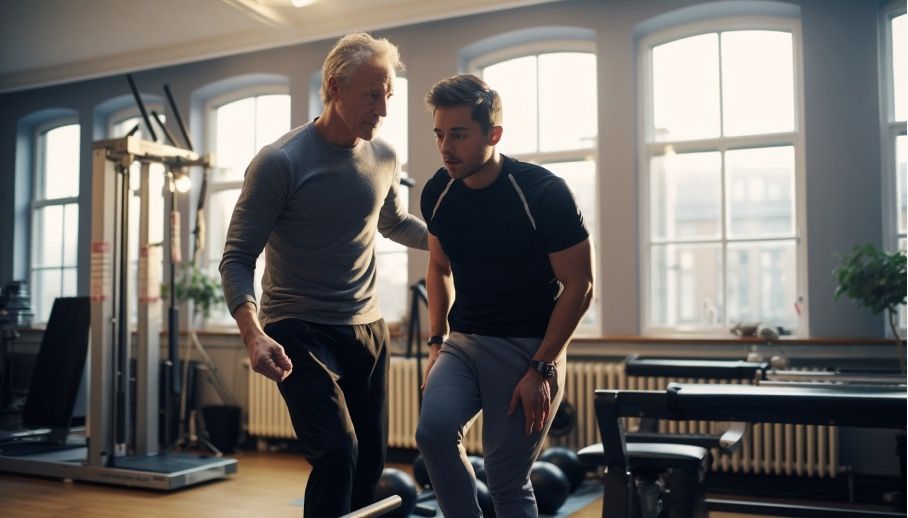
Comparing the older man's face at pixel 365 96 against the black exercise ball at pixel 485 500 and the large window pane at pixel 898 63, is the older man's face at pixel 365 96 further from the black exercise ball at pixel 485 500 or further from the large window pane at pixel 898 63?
the large window pane at pixel 898 63

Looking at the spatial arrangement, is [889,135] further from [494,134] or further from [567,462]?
[494,134]

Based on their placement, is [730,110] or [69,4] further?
[730,110]

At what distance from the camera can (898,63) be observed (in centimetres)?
456

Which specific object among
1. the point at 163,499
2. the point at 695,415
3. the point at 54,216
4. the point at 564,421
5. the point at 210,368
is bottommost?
the point at 163,499

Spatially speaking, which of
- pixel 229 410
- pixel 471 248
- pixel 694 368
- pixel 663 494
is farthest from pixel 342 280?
pixel 229 410

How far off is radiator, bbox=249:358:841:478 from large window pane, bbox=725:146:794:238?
969mm

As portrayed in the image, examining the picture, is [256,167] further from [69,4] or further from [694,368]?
[69,4]

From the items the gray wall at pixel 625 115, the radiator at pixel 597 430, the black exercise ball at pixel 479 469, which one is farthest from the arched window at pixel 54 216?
the black exercise ball at pixel 479 469

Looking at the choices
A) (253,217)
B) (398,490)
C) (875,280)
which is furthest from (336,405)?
(875,280)

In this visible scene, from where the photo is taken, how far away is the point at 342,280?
1.96 m

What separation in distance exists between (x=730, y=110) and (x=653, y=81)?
51cm

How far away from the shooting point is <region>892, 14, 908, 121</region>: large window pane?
4.53 m

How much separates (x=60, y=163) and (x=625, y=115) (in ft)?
11.6

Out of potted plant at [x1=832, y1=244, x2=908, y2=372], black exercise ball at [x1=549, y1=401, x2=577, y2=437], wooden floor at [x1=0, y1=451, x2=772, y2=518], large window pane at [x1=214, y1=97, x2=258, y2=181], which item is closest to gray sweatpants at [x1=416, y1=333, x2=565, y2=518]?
wooden floor at [x1=0, y1=451, x2=772, y2=518]
